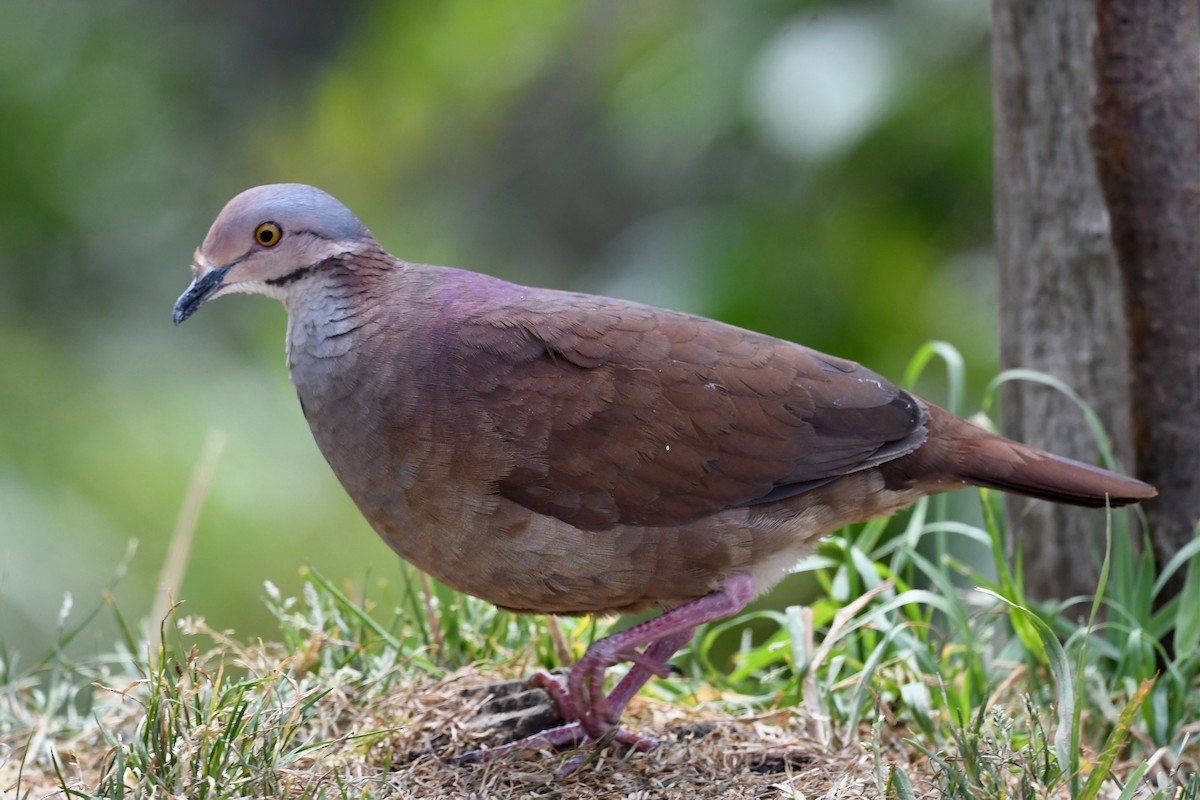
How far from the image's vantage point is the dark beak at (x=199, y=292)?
283cm

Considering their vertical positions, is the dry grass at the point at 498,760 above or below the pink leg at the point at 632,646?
below

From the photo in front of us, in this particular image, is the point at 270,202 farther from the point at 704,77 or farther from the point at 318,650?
the point at 704,77

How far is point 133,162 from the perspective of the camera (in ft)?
27.7

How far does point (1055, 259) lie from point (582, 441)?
1551 mm

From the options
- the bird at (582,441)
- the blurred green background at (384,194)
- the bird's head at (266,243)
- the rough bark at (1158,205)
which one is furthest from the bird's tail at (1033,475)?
the blurred green background at (384,194)

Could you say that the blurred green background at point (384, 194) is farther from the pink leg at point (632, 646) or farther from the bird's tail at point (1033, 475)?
the bird's tail at point (1033, 475)

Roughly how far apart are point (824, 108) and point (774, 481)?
122 inches

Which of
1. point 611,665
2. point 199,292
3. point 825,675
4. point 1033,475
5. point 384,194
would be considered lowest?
point 825,675

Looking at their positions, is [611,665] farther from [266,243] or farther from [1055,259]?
[1055,259]

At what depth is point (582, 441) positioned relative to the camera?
2713 mm

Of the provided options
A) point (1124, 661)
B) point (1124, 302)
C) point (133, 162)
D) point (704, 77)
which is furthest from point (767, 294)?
point (133, 162)

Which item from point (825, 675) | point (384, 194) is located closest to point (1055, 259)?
point (825, 675)

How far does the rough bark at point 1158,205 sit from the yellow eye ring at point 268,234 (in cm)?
200

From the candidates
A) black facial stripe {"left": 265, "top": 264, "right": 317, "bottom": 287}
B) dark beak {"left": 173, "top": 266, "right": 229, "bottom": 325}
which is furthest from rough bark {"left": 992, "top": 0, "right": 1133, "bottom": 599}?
dark beak {"left": 173, "top": 266, "right": 229, "bottom": 325}
